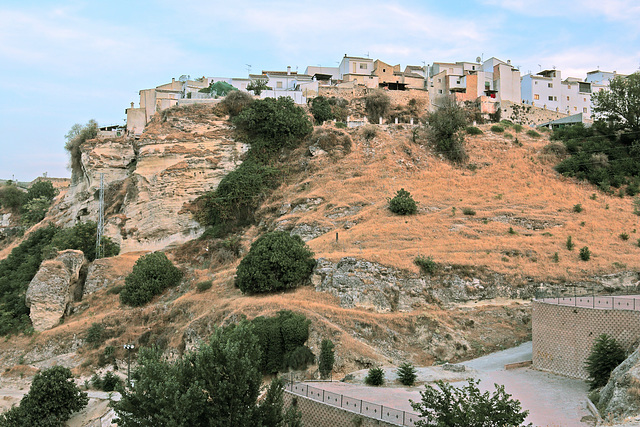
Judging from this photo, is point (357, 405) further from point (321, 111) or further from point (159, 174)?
point (321, 111)

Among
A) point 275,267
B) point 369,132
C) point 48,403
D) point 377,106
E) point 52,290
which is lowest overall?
point 48,403

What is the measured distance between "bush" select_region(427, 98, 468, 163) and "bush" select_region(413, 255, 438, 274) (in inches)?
618

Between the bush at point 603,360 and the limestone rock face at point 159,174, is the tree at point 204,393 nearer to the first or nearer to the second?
the bush at point 603,360

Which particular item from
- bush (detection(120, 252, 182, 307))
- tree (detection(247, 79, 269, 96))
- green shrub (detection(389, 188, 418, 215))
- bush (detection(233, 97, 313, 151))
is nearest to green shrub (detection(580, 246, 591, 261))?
green shrub (detection(389, 188, 418, 215))

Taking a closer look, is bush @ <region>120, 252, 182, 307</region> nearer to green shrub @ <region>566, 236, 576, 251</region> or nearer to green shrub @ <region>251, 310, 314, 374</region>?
green shrub @ <region>251, 310, 314, 374</region>

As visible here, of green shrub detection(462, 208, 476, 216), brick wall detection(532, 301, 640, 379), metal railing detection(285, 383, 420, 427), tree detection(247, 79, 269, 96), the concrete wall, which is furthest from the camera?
tree detection(247, 79, 269, 96)

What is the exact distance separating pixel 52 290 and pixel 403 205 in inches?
879

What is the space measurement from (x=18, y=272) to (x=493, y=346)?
3352cm

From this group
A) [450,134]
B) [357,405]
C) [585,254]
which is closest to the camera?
[357,405]

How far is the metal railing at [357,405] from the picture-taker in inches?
550

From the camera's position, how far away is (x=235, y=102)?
→ 45344 millimetres

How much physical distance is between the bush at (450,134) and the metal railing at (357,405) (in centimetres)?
2728

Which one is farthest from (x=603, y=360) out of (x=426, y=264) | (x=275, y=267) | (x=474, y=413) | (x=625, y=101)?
(x=625, y=101)

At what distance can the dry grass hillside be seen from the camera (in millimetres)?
24500
